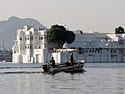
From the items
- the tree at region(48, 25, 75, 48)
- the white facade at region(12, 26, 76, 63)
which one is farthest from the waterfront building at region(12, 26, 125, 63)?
the tree at region(48, 25, 75, 48)

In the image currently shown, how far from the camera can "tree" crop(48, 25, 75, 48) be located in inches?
6496

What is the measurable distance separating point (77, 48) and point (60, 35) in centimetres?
901

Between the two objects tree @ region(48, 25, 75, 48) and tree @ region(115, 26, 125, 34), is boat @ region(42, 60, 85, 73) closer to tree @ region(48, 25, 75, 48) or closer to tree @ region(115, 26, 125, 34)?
tree @ region(48, 25, 75, 48)

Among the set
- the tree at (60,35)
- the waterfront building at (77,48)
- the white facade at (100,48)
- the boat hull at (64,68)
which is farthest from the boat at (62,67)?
the white facade at (100,48)

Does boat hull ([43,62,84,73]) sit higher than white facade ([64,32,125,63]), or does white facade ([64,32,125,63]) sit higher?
white facade ([64,32,125,63])

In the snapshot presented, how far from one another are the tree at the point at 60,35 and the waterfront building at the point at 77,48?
208 centimetres

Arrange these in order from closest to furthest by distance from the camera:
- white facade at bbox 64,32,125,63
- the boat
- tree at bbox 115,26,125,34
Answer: the boat < white facade at bbox 64,32,125,63 < tree at bbox 115,26,125,34

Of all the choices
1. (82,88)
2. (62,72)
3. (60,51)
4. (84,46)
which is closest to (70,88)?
(82,88)

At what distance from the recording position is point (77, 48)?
17075 centimetres

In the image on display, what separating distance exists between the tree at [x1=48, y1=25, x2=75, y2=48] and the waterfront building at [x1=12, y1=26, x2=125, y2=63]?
2.08m

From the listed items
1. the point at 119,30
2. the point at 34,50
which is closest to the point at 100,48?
the point at 34,50

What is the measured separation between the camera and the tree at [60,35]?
16500cm

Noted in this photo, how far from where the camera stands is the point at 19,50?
176 m

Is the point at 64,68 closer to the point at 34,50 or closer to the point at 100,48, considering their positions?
the point at 34,50
